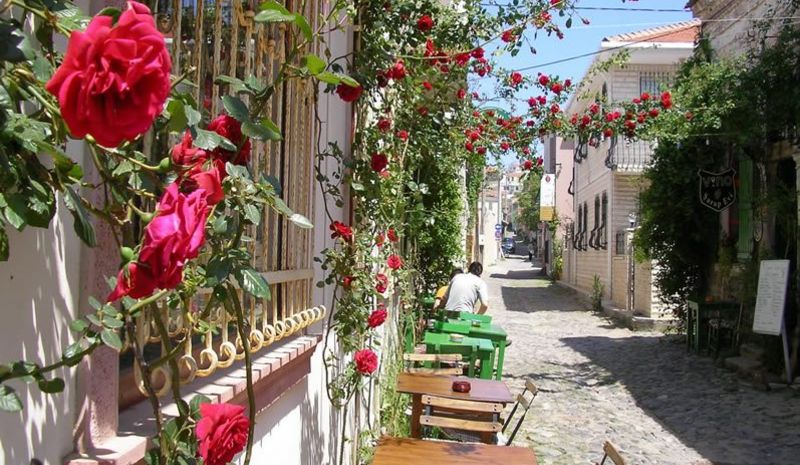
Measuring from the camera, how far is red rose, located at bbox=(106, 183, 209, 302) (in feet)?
3.09

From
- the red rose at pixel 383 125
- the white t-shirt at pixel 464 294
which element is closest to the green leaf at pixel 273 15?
the red rose at pixel 383 125

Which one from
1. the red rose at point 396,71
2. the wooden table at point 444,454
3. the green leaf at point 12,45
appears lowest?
the wooden table at point 444,454

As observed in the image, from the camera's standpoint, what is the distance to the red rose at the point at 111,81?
0.79m

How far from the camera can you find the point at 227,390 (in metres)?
2.06

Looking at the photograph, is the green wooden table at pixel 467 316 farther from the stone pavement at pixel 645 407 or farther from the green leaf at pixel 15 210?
the green leaf at pixel 15 210

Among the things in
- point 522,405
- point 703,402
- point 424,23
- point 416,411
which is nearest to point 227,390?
point 424,23

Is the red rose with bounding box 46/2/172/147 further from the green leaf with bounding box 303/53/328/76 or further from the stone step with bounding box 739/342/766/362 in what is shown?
the stone step with bounding box 739/342/766/362

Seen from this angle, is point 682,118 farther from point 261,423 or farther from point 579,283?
point 579,283

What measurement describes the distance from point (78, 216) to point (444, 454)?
3286 mm

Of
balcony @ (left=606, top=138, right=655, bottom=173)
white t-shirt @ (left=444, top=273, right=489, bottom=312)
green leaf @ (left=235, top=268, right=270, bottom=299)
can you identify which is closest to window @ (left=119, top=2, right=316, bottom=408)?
green leaf @ (left=235, top=268, right=270, bottom=299)

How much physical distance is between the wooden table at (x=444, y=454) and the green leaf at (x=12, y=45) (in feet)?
10.7

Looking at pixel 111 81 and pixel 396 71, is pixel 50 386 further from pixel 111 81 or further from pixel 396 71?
pixel 396 71

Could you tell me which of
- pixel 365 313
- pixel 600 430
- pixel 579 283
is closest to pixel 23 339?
pixel 365 313

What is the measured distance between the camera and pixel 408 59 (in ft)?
15.5
